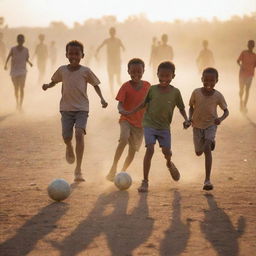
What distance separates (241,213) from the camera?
6254mm

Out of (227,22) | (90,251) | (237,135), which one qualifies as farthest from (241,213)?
(227,22)

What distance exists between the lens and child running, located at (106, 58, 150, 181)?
25.2 ft

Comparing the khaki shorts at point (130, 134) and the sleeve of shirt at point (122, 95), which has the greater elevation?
the sleeve of shirt at point (122, 95)

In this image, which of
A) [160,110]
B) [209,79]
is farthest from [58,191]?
[209,79]

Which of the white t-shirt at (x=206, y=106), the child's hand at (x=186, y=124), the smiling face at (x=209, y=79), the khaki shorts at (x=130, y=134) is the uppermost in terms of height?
the smiling face at (x=209, y=79)

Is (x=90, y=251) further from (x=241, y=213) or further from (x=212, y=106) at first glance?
A: (x=212, y=106)

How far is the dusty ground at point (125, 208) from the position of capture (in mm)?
5055

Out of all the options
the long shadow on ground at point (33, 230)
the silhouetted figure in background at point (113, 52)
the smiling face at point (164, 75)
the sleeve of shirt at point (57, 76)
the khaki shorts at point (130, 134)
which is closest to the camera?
the long shadow on ground at point (33, 230)

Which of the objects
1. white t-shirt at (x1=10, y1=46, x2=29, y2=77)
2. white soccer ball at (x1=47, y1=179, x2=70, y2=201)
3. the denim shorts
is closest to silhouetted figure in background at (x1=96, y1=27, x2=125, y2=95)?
white t-shirt at (x1=10, y1=46, x2=29, y2=77)

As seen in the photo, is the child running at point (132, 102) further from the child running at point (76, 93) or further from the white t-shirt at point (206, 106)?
the white t-shirt at point (206, 106)

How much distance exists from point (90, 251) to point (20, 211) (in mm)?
1522

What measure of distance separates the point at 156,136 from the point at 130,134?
617 millimetres

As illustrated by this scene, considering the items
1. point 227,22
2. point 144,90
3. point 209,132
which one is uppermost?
point 227,22

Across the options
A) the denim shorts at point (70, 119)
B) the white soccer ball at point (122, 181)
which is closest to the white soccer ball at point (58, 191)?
the white soccer ball at point (122, 181)
